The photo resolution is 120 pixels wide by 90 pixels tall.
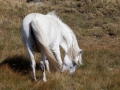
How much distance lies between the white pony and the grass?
0.32 meters

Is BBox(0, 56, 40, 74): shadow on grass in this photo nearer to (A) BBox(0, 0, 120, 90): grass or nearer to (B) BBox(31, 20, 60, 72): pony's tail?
(A) BBox(0, 0, 120, 90): grass

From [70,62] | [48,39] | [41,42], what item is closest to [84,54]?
[70,62]

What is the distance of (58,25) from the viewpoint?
236 inches

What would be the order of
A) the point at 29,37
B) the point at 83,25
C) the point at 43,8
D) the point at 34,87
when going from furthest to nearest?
the point at 43,8
the point at 83,25
the point at 29,37
the point at 34,87

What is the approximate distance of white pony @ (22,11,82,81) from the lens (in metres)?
5.06

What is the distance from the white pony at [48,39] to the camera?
5.06 m

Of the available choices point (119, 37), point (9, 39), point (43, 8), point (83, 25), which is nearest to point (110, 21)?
point (83, 25)

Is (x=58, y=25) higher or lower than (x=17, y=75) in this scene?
higher

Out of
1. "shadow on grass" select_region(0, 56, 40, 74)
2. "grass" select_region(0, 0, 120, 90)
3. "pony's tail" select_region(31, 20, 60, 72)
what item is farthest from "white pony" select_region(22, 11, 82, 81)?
"shadow on grass" select_region(0, 56, 40, 74)

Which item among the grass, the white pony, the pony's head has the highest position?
the white pony

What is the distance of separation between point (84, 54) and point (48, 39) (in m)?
3.03

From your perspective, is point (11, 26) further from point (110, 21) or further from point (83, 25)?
point (110, 21)

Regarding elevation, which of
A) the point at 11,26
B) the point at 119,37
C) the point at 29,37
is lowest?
the point at 119,37

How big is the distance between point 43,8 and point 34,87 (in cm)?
1560
